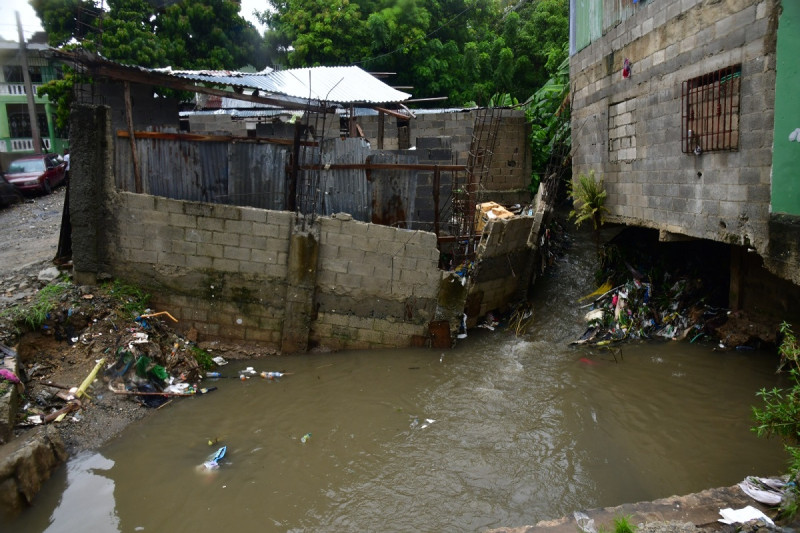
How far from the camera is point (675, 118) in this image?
7484mm

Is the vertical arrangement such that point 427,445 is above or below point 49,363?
below

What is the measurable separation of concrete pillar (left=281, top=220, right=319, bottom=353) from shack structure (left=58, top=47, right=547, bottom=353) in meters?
0.02

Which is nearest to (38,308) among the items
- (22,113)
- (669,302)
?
(669,302)

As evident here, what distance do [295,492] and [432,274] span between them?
12.8 feet

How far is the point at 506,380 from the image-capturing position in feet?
24.5

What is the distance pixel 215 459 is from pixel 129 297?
3470 mm

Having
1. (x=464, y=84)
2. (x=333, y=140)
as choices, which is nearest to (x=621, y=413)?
(x=333, y=140)

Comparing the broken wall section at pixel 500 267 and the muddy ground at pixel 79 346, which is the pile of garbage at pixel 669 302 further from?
the muddy ground at pixel 79 346

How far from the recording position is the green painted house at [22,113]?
2322cm

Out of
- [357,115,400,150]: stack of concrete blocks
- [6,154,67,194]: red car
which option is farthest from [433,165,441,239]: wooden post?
[6,154,67,194]: red car

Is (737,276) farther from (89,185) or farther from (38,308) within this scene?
(38,308)

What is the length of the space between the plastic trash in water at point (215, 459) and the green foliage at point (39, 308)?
3120mm

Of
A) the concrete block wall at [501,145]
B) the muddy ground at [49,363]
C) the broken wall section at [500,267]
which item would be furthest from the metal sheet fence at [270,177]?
the concrete block wall at [501,145]

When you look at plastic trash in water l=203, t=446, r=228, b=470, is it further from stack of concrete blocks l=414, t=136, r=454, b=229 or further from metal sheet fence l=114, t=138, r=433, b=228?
stack of concrete blocks l=414, t=136, r=454, b=229
